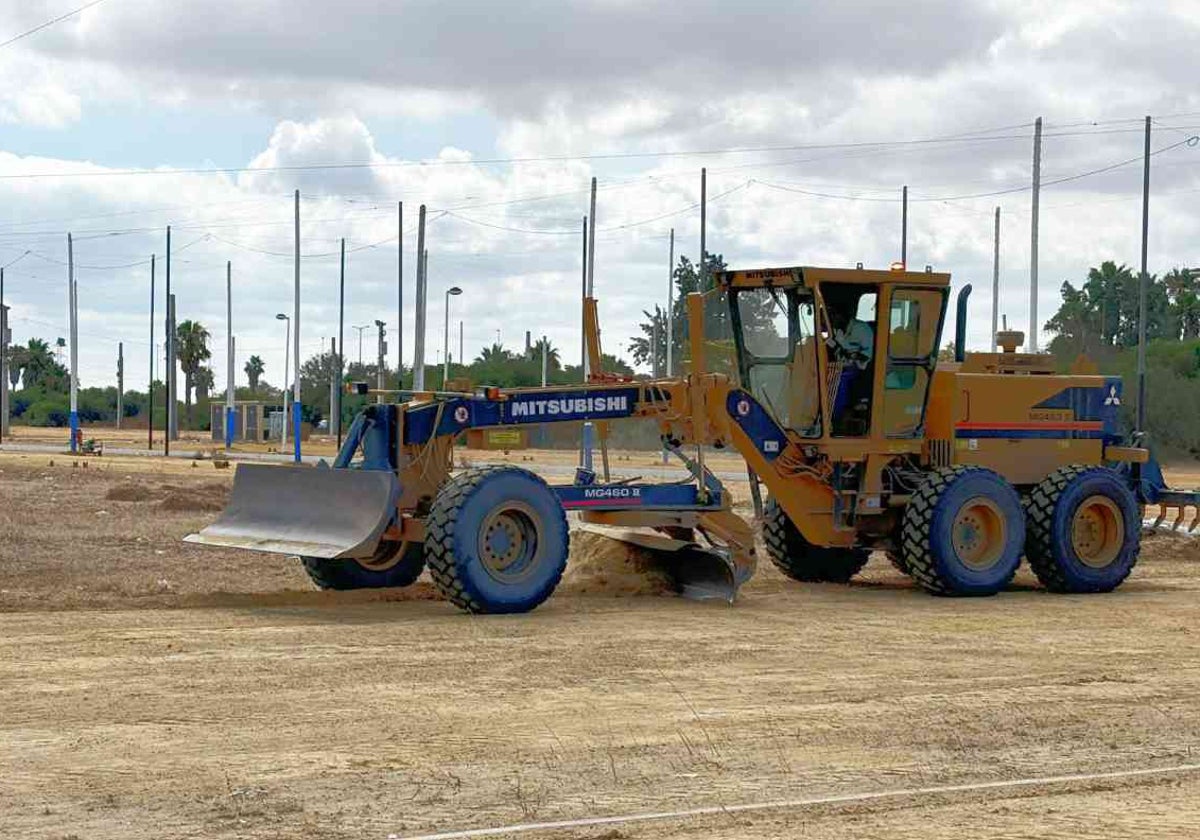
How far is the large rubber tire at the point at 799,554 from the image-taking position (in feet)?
61.4

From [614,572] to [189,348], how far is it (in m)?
98.7

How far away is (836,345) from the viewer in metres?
17.5

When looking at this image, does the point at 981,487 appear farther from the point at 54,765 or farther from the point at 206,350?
the point at 206,350

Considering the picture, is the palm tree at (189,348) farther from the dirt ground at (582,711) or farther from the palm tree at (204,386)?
the dirt ground at (582,711)

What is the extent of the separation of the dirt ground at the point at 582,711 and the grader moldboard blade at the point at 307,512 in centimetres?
57

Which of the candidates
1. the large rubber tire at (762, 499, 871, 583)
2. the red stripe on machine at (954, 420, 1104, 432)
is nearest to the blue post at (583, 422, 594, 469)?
the large rubber tire at (762, 499, 871, 583)

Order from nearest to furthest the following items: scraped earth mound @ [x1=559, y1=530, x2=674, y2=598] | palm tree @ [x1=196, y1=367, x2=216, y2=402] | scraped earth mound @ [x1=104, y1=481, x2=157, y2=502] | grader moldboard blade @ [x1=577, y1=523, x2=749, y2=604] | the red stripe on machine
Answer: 1. grader moldboard blade @ [x1=577, y1=523, x2=749, y2=604]
2. scraped earth mound @ [x1=559, y1=530, x2=674, y2=598]
3. the red stripe on machine
4. scraped earth mound @ [x1=104, y1=481, x2=157, y2=502]
5. palm tree @ [x1=196, y1=367, x2=216, y2=402]

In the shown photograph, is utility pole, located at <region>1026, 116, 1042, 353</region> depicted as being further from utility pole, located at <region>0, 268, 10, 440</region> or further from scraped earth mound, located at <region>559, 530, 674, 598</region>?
utility pole, located at <region>0, 268, 10, 440</region>

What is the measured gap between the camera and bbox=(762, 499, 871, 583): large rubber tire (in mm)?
18719

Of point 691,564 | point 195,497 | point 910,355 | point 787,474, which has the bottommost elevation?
point 195,497

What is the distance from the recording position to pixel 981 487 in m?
17.1

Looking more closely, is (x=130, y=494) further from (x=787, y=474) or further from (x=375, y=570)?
(x=787, y=474)

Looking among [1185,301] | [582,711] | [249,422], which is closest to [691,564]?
[582,711]

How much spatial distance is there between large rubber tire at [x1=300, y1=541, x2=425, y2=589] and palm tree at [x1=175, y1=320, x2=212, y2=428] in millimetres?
95705
